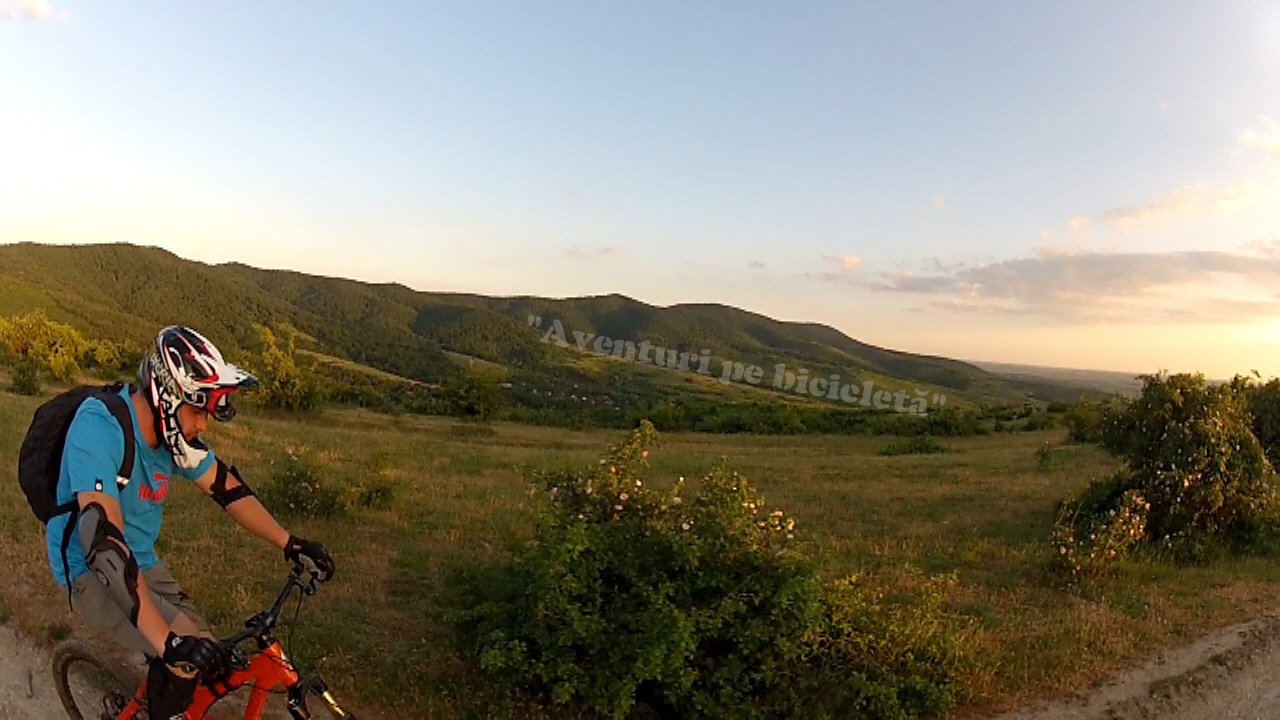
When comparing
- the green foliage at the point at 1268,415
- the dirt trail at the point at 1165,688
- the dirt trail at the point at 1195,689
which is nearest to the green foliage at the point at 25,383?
the dirt trail at the point at 1165,688

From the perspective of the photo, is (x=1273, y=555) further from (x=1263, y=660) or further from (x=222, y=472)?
(x=222, y=472)

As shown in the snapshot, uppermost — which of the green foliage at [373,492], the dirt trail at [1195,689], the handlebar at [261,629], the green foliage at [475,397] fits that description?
the handlebar at [261,629]

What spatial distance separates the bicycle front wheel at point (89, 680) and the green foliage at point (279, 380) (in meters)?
33.8

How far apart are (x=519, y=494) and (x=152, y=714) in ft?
39.6

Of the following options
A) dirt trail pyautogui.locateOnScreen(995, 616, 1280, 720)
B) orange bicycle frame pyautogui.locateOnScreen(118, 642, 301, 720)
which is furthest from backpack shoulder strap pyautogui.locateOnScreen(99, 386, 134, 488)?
dirt trail pyautogui.locateOnScreen(995, 616, 1280, 720)

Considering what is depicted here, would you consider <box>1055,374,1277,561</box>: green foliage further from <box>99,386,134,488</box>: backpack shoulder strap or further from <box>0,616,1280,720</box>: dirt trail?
<box>99,386,134,488</box>: backpack shoulder strap

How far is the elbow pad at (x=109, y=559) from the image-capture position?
3234 mm

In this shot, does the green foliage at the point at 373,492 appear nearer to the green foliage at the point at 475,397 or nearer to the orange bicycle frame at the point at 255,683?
the orange bicycle frame at the point at 255,683

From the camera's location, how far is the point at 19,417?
19.4 m

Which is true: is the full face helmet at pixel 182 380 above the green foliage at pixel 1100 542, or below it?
above

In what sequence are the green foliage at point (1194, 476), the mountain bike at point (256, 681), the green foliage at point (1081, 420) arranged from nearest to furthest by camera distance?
the mountain bike at point (256, 681), the green foliage at point (1194, 476), the green foliage at point (1081, 420)

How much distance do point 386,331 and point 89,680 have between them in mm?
173679

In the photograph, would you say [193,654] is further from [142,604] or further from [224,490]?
[224,490]

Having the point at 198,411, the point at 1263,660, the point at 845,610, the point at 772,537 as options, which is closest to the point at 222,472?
the point at 198,411
